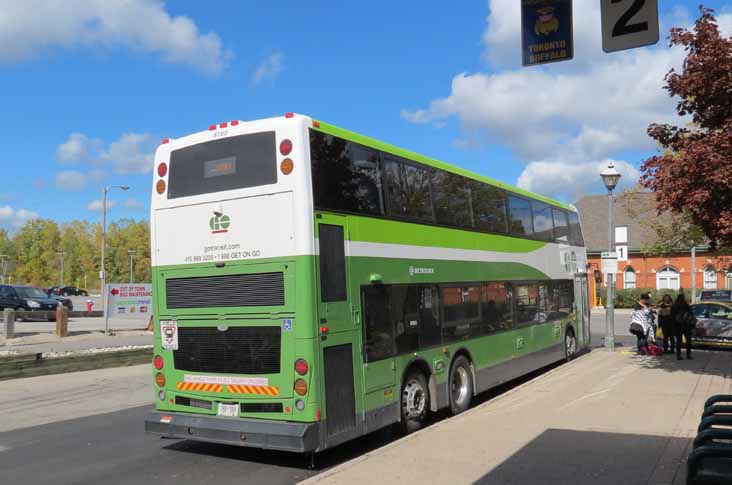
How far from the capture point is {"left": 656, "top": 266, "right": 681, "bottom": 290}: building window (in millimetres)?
51656

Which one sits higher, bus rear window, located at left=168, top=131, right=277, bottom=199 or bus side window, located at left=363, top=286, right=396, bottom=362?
bus rear window, located at left=168, top=131, right=277, bottom=199

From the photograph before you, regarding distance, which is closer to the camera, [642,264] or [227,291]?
[227,291]

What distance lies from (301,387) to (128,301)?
19.3 metres

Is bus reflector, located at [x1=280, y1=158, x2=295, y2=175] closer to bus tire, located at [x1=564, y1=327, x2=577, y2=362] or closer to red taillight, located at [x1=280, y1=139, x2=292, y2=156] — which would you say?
red taillight, located at [x1=280, y1=139, x2=292, y2=156]

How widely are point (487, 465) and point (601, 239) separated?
171 ft

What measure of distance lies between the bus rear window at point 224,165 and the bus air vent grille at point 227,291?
1.07 m

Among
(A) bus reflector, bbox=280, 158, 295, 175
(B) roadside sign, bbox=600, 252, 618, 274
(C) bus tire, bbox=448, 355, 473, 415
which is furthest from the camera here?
(B) roadside sign, bbox=600, 252, 618, 274

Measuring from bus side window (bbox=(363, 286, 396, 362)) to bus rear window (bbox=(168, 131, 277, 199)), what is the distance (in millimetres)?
1963

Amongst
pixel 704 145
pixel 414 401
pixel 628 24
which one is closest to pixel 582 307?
pixel 704 145

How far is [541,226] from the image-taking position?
14.9 metres

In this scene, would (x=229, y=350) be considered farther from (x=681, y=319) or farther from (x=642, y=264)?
(x=642, y=264)

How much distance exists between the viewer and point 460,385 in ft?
34.8

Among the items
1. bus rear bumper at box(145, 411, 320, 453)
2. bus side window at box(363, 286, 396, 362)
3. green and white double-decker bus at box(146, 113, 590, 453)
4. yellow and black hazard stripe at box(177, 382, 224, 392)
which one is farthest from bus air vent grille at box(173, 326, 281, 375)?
bus side window at box(363, 286, 396, 362)

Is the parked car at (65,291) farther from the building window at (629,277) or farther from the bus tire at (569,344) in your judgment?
the bus tire at (569,344)
